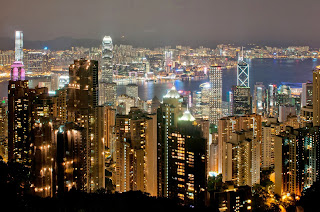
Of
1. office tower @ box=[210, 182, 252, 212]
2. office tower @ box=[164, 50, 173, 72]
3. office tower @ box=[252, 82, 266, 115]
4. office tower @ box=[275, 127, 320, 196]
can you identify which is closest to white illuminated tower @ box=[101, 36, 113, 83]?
office tower @ box=[164, 50, 173, 72]

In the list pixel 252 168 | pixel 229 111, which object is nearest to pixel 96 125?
pixel 252 168

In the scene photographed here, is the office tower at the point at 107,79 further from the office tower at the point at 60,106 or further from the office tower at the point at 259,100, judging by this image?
the office tower at the point at 259,100

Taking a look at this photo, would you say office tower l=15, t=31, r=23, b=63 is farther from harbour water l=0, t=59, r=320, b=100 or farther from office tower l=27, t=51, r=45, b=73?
harbour water l=0, t=59, r=320, b=100

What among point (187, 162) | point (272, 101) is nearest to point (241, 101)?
point (272, 101)

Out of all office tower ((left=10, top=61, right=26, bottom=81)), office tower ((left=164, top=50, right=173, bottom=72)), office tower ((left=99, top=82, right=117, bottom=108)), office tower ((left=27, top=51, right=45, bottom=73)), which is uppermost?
office tower ((left=164, top=50, right=173, bottom=72))

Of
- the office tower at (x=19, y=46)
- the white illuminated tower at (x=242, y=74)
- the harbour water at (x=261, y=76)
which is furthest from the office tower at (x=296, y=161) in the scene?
the white illuminated tower at (x=242, y=74)

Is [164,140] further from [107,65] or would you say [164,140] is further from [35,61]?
[107,65]
